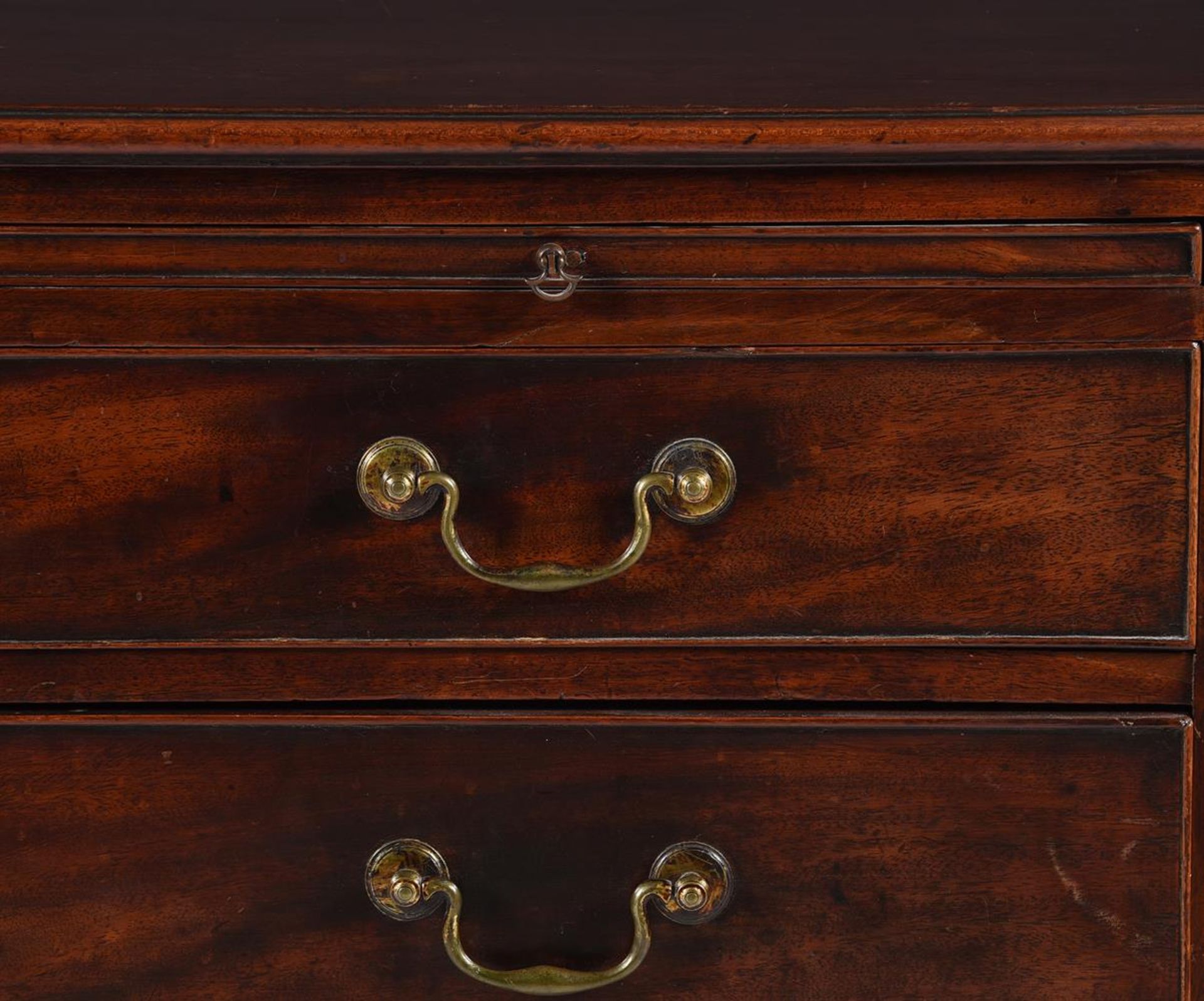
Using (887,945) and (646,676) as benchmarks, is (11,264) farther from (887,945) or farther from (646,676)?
(887,945)

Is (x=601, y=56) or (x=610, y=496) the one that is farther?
(x=601, y=56)

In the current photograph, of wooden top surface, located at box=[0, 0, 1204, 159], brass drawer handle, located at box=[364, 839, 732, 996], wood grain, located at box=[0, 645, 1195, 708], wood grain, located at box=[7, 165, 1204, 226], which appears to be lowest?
brass drawer handle, located at box=[364, 839, 732, 996]

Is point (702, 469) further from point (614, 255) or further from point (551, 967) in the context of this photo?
point (551, 967)

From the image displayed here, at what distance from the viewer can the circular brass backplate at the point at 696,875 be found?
0.52m

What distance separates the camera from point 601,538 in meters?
0.51

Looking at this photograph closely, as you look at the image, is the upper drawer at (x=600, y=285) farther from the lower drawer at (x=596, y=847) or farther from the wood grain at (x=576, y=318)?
the lower drawer at (x=596, y=847)

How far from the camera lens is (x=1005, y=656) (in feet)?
1.70

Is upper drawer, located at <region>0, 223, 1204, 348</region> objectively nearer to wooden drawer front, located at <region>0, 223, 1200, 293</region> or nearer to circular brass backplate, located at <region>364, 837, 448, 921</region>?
wooden drawer front, located at <region>0, 223, 1200, 293</region>

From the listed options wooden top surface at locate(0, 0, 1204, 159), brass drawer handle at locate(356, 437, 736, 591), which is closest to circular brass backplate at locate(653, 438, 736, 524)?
brass drawer handle at locate(356, 437, 736, 591)

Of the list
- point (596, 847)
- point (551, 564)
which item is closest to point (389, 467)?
point (551, 564)

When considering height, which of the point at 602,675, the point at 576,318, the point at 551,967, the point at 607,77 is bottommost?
the point at 551,967

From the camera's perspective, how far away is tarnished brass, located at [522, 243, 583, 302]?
48cm

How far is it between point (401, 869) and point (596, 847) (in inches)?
3.4

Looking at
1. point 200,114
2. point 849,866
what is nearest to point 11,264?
point 200,114
